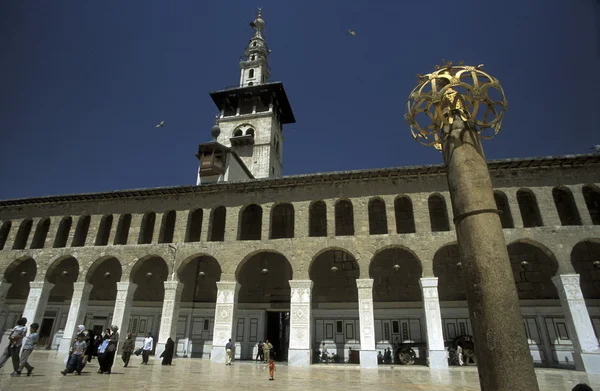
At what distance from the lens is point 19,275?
27.4 meters

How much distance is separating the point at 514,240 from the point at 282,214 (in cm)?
1292

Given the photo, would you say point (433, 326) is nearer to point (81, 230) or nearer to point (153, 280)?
point (153, 280)

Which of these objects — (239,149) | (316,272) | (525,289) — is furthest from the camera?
(239,149)

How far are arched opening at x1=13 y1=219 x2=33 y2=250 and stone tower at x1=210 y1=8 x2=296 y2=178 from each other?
60.8 feet

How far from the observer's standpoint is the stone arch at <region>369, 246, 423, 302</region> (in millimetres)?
21641

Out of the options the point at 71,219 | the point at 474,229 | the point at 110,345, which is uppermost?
the point at 71,219

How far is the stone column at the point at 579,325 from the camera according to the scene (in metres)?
15.3

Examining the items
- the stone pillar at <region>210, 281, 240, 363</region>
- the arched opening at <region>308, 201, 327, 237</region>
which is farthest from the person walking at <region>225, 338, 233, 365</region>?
the arched opening at <region>308, 201, 327, 237</region>

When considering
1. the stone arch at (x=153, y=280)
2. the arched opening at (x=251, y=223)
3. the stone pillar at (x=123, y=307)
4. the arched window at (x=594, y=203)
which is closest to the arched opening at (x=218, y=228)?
the arched opening at (x=251, y=223)

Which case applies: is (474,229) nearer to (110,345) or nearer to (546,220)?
(110,345)

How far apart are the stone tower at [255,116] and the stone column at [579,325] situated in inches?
1001

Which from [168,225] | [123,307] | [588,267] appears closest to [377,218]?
[588,267]

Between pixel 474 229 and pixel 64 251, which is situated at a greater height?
pixel 64 251

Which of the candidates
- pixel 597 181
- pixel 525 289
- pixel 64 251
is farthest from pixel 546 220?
pixel 64 251
